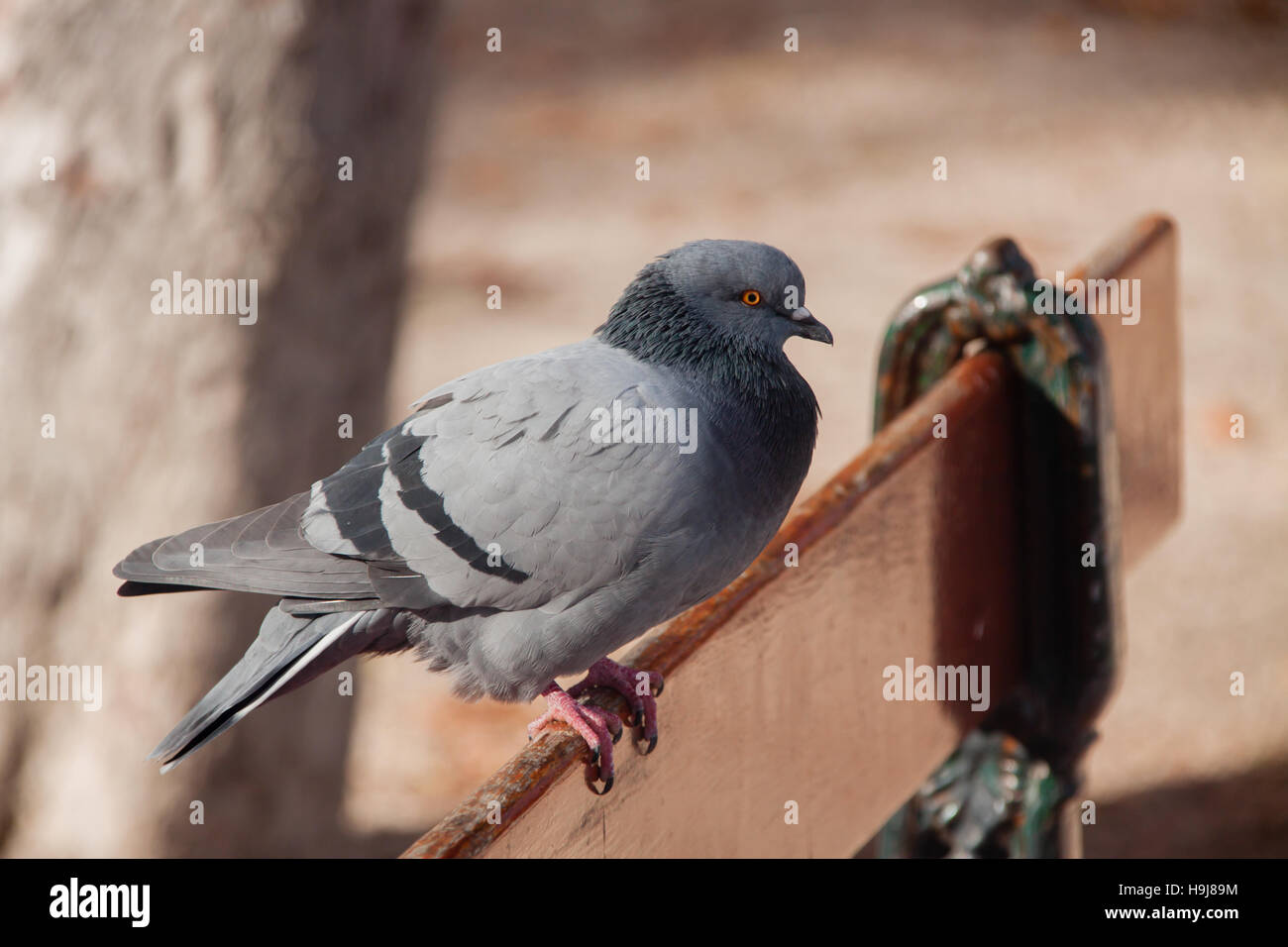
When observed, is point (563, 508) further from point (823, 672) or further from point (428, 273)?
point (428, 273)

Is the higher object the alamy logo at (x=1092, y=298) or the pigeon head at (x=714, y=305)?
the alamy logo at (x=1092, y=298)

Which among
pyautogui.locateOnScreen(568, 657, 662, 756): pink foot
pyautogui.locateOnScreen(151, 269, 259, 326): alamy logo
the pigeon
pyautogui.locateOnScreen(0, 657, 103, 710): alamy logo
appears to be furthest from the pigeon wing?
pyautogui.locateOnScreen(0, 657, 103, 710): alamy logo

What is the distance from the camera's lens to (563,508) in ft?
5.56

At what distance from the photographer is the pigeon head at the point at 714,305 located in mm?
1723

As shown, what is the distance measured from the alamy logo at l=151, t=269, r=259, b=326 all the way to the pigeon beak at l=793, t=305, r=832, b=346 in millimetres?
1561

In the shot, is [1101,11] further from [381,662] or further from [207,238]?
[207,238]

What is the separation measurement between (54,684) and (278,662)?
1630 mm

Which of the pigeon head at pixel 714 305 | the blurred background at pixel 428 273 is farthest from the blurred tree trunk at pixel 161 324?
the pigeon head at pixel 714 305

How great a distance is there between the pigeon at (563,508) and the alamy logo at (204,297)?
4.12ft

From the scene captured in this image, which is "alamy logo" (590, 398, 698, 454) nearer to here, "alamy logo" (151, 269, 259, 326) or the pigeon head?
the pigeon head

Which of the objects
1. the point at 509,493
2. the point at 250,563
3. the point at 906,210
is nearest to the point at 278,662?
the point at 250,563

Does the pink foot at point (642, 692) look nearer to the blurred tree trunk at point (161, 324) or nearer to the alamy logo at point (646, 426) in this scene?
the alamy logo at point (646, 426)

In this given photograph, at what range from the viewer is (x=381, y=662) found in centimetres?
502
